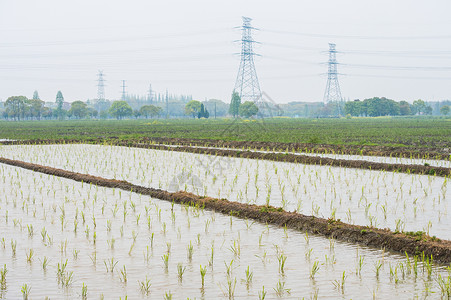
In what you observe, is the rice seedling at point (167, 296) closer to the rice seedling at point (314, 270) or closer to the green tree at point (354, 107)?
the rice seedling at point (314, 270)

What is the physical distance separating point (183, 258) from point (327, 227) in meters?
2.00

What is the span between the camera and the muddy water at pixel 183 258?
446 centimetres

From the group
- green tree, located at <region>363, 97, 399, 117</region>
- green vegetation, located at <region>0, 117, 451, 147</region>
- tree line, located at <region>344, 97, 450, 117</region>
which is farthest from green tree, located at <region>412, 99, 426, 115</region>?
green vegetation, located at <region>0, 117, 451, 147</region>

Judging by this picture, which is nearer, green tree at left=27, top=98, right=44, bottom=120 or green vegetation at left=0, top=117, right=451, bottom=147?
green vegetation at left=0, top=117, right=451, bottom=147

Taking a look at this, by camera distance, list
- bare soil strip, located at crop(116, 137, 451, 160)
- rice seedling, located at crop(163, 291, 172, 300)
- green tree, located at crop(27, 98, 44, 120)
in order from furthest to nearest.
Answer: green tree, located at crop(27, 98, 44, 120) < bare soil strip, located at crop(116, 137, 451, 160) < rice seedling, located at crop(163, 291, 172, 300)

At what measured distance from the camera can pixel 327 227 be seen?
6395mm

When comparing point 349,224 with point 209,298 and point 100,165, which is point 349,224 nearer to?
point 209,298

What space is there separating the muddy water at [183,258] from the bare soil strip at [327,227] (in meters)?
0.20

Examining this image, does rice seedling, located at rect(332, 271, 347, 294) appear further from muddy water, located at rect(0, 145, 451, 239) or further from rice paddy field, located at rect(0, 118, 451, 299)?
muddy water, located at rect(0, 145, 451, 239)

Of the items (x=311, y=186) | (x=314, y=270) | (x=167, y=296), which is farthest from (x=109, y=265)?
(x=311, y=186)

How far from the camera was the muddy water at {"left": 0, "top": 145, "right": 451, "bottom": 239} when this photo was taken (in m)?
7.40

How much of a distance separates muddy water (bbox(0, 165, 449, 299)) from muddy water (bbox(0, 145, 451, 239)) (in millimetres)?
1267

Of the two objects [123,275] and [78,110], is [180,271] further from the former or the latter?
[78,110]

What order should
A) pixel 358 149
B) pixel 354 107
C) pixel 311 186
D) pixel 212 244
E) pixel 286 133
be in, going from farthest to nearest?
pixel 354 107
pixel 286 133
pixel 358 149
pixel 311 186
pixel 212 244
